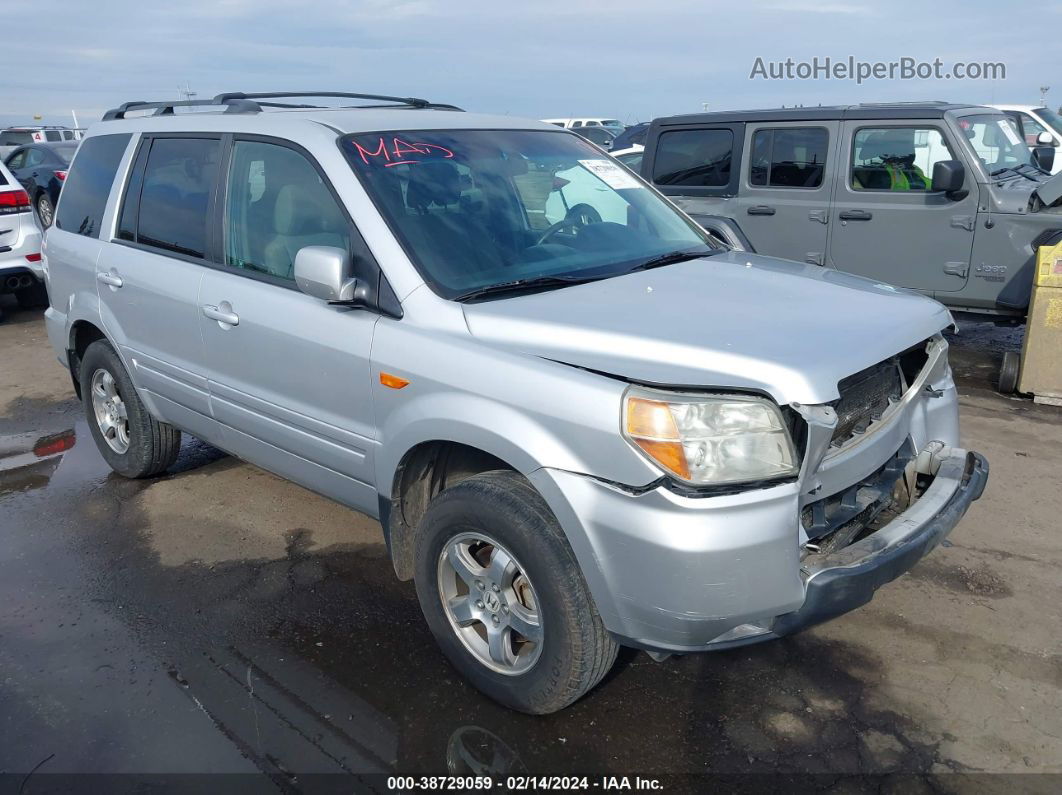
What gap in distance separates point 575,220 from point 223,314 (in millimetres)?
1490

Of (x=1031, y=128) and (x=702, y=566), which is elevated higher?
(x=1031, y=128)

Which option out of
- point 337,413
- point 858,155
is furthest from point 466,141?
point 858,155

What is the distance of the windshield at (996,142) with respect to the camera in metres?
6.99

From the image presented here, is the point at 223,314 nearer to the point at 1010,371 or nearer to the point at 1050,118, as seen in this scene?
the point at 1010,371

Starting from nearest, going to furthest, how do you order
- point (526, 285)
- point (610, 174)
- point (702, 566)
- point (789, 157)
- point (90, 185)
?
point (702, 566)
point (526, 285)
point (610, 174)
point (90, 185)
point (789, 157)

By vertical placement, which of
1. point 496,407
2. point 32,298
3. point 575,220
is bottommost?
point 32,298

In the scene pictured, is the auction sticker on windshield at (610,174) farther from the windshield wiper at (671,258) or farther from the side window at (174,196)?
the side window at (174,196)

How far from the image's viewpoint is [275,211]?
3.64 meters

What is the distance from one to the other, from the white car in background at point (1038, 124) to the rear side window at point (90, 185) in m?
11.7

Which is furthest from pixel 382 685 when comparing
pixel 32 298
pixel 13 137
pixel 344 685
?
pixel 13 137

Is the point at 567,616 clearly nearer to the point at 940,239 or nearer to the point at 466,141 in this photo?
the point at 466,141

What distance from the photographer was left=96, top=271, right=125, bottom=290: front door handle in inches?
172

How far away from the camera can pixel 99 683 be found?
3.22 metres

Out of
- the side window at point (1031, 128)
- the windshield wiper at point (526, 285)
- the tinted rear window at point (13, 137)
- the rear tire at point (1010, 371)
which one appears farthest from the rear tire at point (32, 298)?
the tinted rear window at point (13, 137)
